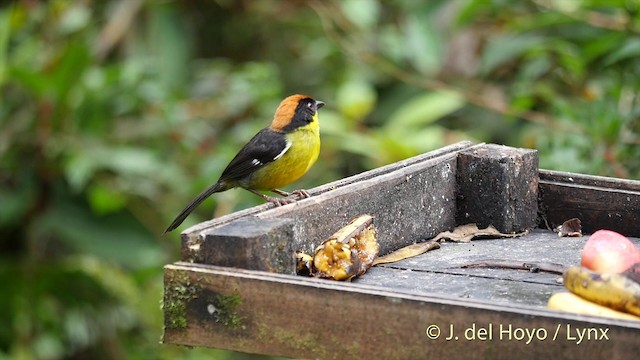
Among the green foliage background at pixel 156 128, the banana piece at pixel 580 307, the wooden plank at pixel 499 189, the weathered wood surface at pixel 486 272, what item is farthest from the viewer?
the green foliage background at pixel 156 128

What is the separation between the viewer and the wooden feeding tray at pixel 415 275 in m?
2.20

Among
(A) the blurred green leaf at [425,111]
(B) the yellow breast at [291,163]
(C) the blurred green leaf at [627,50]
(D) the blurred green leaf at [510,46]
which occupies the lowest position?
(B) the yellow breast at [291,163]

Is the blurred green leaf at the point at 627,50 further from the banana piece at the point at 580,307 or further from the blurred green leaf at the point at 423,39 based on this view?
the banana piece at the point at 580,307

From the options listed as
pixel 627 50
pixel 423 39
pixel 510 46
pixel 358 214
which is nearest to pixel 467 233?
pixel 358 214

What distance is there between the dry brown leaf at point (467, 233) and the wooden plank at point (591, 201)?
0.16 m

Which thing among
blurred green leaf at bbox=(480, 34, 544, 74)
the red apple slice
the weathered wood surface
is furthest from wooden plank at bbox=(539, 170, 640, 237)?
blurred green leaf at bbox=(480, 34, 544, 74)

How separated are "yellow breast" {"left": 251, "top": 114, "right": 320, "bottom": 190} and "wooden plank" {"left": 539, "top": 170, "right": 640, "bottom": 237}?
4.16 feet

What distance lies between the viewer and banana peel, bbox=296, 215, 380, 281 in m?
2.81

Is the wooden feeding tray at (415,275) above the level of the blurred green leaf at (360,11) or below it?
below

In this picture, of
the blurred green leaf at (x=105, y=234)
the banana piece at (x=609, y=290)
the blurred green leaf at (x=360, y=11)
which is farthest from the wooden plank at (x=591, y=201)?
the blurred green leaf at (x=360, y=11)

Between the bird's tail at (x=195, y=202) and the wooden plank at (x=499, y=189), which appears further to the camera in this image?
the bird's tail at (x=195, y=202)

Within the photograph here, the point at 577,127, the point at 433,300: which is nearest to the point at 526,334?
the point at 433,300

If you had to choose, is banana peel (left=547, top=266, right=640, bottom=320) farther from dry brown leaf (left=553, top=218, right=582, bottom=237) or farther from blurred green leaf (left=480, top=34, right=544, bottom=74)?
blurred green leaf (left=480, top=34, right=544, bottom=74)

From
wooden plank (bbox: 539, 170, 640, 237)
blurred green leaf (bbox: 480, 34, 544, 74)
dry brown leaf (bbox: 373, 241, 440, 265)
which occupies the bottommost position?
dry brown leaf (bbox: 373, 241, 440, 265)
